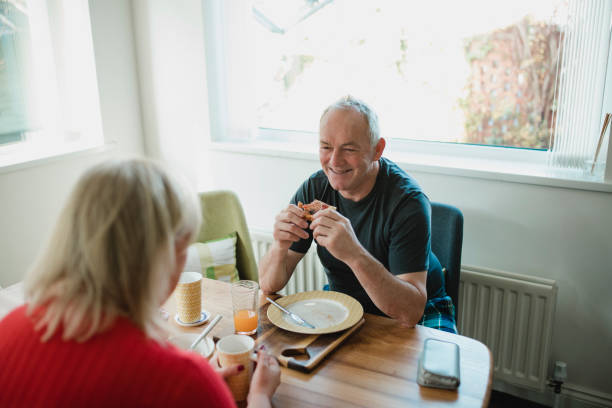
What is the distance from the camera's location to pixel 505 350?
2.23m

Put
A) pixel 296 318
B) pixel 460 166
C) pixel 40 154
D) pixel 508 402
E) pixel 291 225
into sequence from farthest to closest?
1. pixel 40 154
2. pixel 508 402
3. pixel 460 166
4. pixel 291 225
5. pixel 296 318

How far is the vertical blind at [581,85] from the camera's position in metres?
1.91

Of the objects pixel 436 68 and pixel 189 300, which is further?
pixel 436 68

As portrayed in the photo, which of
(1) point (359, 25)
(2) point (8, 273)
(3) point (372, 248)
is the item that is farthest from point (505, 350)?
(2) point (8, 273)

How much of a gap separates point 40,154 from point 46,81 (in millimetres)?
422

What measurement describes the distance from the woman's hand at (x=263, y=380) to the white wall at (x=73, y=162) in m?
1.50

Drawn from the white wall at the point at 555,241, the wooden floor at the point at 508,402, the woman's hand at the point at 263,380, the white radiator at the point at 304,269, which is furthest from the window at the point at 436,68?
the woman's hand at the point at 263,380

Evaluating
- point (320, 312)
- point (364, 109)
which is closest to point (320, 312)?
point (320, 312)

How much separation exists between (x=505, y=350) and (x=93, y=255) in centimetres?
196

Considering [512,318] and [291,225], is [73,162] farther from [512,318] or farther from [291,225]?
[512,318]

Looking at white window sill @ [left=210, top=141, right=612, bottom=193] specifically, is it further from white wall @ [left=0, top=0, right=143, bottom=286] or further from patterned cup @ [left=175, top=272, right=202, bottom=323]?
patterned cup @ [left=175, top=272, right=202, bottom=323]

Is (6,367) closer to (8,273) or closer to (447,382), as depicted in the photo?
(447,382)

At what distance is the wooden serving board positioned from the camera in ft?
4.11

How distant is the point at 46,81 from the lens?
2676 millimetres
